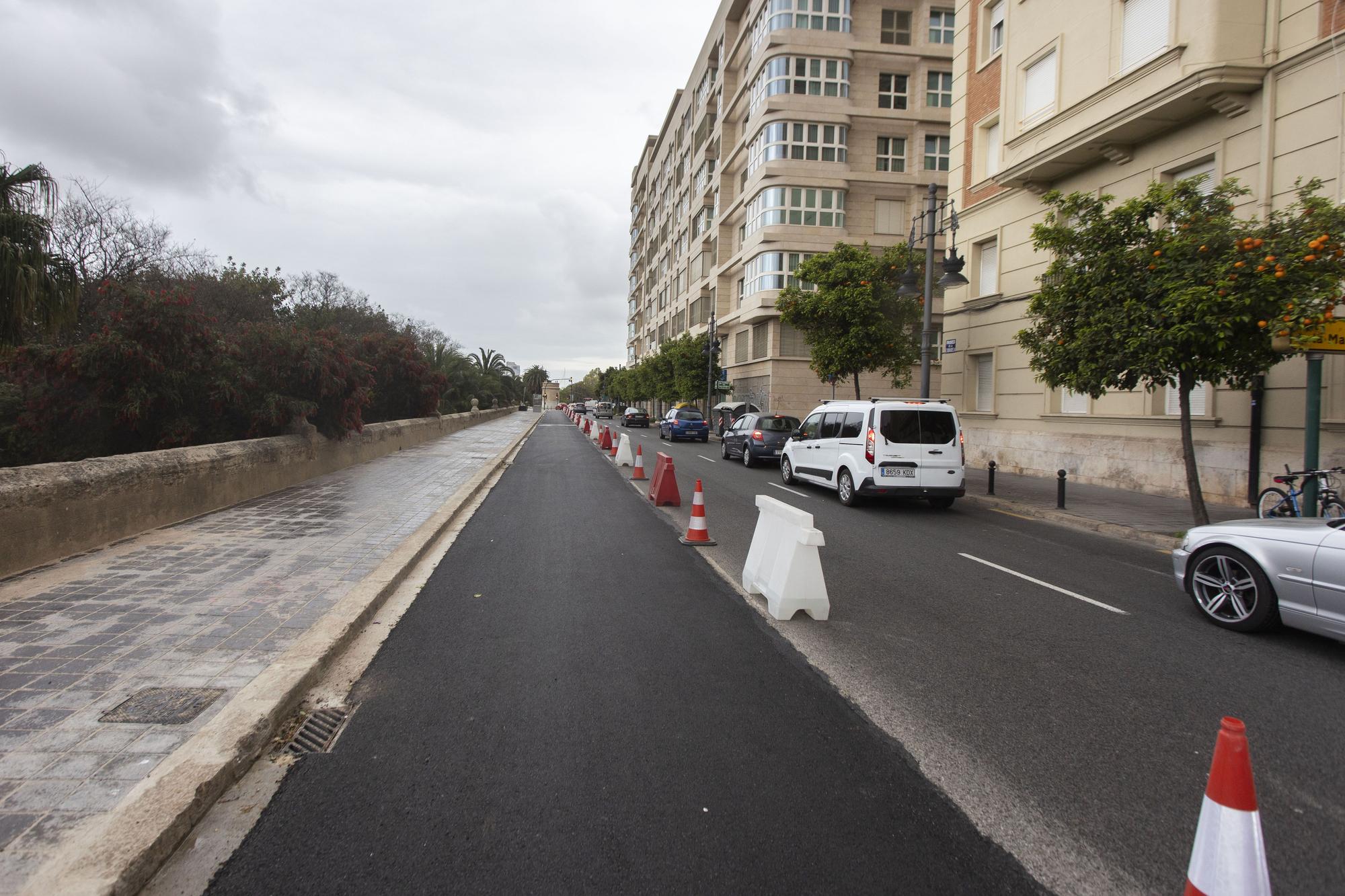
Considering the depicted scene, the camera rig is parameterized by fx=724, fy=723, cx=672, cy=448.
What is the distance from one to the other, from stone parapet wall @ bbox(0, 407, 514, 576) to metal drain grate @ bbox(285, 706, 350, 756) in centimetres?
406

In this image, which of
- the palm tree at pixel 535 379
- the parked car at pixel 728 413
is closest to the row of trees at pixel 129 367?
the parked car at pixel 728 413

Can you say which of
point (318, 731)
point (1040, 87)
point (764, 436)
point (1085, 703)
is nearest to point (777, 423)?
point (764, 436)

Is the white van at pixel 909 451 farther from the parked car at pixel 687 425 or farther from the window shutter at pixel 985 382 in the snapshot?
the parked car at pixel 687 425

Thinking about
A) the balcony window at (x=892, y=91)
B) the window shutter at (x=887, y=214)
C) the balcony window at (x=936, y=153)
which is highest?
the balcony window at (x=892, y=91)

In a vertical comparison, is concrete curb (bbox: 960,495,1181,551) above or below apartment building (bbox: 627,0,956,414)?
below

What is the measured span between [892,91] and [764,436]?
1151 inches

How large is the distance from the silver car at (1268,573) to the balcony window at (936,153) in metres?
38.5

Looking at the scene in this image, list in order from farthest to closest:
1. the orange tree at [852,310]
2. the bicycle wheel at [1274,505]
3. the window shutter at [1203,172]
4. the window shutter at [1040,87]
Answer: the orange tree at [852,310] → the window shutter at [1040,87] → the window shutter at [1203,172] → the bicycle wheel at [1274,505]

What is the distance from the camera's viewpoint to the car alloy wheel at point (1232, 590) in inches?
212

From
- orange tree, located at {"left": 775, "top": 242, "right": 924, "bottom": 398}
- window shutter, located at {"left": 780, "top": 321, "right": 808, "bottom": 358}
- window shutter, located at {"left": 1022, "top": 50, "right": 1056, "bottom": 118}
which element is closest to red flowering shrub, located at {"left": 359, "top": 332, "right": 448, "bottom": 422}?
orange tree, located at {"left": 775, "top": 242, "right": 924, "bottom": 398}

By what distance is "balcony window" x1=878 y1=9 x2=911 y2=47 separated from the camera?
3944 cm

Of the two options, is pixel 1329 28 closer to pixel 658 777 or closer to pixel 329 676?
pixel 658 777

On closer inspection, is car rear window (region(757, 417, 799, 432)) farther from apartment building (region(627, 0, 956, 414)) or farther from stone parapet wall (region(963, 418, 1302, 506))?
apartment building (region(627, 0, 956, 414))

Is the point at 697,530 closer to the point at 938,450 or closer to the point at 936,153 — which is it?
the point at 938,450
